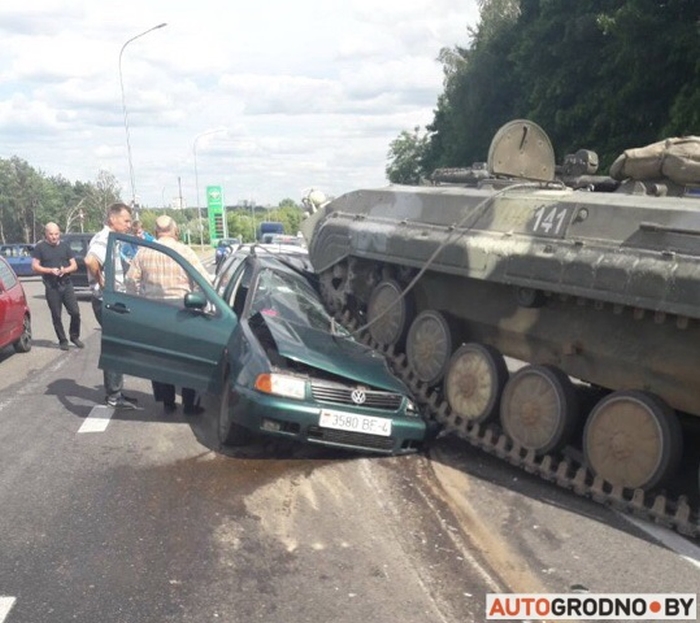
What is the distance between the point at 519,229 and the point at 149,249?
3.22 m

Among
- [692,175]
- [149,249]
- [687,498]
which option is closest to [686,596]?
[687,498]

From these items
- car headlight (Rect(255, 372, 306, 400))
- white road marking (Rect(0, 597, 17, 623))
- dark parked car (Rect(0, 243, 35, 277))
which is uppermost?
car headlight (Rect(255, 372, 306, 400))

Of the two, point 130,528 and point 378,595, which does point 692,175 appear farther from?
point 130,528

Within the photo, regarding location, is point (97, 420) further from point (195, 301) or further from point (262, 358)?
point (262, 358)

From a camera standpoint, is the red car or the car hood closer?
the car hood

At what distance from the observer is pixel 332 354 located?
24.7 feet

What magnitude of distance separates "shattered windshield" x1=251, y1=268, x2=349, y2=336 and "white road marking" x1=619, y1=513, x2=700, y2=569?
3.13m

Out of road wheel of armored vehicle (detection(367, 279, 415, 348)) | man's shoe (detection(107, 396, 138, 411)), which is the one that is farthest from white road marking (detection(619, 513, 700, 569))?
man's shoe (detection(107, 396, 138, 411))

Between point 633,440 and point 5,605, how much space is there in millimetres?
3819

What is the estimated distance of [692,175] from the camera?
282 inches

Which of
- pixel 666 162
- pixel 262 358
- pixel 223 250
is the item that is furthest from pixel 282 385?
pixel 223 250

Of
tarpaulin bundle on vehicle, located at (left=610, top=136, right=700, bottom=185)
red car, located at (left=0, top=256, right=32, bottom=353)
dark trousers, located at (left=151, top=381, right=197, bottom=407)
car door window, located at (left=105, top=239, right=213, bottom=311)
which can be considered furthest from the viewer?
red car, located at (left=0, top=256, right=32, bottom=353)

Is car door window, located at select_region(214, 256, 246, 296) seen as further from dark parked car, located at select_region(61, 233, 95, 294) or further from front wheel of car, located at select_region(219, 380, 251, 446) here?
dark parked car, located at select_region(61, 233, 95, 294)

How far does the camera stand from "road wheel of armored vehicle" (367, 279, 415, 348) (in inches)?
344
